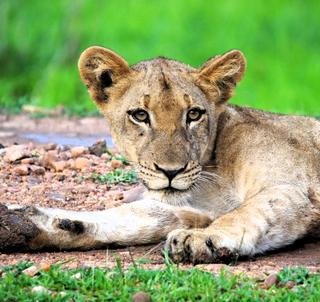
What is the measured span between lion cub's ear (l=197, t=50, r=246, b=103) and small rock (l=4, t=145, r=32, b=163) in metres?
1.41

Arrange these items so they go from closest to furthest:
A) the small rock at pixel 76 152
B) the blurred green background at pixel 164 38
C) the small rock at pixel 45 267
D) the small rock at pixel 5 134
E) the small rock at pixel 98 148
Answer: the small rock at pixel 45 267
the small rock at pixel 76 152
the small rock at pixel 98 148
the small rock at pixel 5 134
the blurred green background at pixel 164 38

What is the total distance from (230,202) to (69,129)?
295 centimetres

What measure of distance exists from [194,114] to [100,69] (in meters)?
0.56

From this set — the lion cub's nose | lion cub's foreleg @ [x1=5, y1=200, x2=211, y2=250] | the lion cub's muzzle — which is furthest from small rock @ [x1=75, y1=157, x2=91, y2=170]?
the lion cub's nose

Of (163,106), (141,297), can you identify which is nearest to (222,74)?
(163,106)

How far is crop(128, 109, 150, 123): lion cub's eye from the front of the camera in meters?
5.48

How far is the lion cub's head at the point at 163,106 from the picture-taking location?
17.4 ft

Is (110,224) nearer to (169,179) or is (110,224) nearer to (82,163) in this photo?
(169,179)

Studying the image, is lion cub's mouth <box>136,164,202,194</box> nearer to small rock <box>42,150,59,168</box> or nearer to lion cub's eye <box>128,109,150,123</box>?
lion cub's eye <box>128,109,150,123</box>

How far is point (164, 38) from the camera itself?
14477 millimetres

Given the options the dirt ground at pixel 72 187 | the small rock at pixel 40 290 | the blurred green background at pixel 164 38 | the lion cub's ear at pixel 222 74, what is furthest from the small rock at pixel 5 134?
the blurred green background at pixel 164 38

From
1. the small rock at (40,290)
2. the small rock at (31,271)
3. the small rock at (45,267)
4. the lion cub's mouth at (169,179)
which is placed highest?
the lion cub's mouth at (169,179)

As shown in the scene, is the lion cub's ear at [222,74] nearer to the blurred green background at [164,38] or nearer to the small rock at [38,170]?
the small rock at [38,170]

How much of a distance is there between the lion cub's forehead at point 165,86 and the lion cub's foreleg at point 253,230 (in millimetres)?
584
